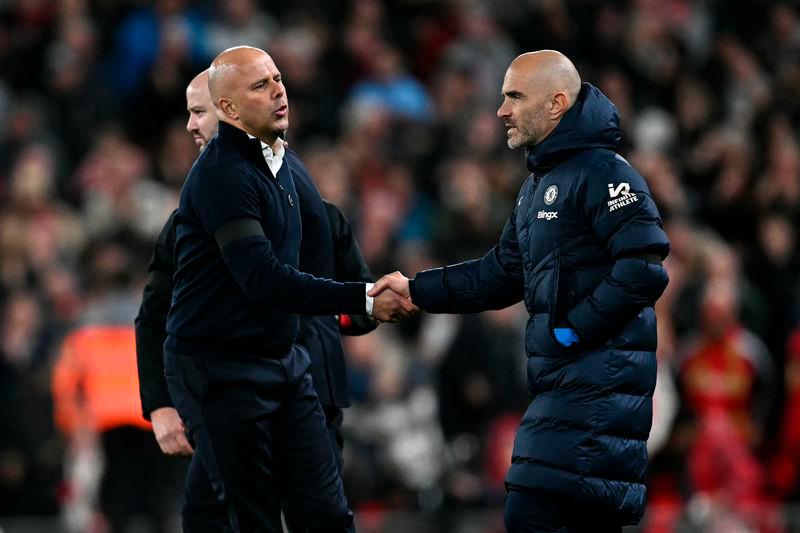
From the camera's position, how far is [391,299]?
6570 mm

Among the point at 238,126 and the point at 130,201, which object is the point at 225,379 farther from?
the point at 130,201

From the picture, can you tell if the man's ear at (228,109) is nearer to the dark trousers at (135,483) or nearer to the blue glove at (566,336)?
the blue glove at (566,336)

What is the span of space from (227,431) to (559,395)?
1.17 metres

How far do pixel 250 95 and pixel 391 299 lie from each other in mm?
930

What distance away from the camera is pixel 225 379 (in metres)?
6.22

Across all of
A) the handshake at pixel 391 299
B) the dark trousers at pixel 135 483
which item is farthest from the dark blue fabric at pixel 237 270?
the dark trousers at pixel 135 483

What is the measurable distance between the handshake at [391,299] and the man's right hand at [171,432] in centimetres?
86

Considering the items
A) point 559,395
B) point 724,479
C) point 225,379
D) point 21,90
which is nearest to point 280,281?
point 225,379

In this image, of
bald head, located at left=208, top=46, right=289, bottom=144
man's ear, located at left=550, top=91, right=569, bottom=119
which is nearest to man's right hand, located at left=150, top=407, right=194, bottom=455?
bald head, located at left=208, top=46, right=289, bottom=144

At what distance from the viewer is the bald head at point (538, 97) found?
6320mm

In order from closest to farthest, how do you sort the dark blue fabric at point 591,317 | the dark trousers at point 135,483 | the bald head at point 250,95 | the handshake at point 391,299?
the dark blue fabric at point 591,317, the bald head at point 250,95, the handshake at point 391,299, the dark trousers at point 135,483

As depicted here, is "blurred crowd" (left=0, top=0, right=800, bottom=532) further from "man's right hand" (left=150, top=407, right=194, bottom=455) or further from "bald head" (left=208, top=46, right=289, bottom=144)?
"bald head" (left=208, top=46, right=289, bottom=144)

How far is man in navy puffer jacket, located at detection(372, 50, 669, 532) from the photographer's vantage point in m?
6.04

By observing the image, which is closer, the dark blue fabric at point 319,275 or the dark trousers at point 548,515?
the dark trousers at point 548,515
